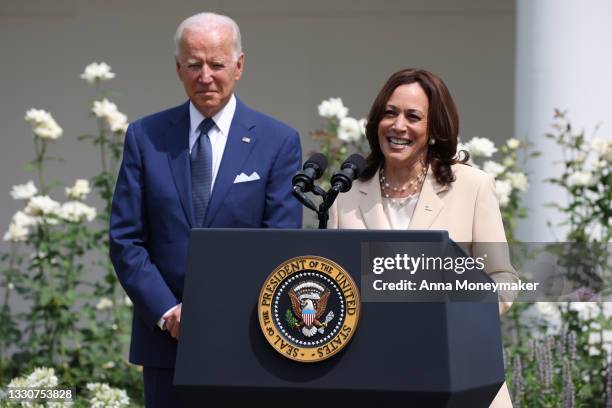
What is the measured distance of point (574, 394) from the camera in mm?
5082

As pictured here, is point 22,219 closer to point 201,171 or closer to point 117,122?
point 117,122

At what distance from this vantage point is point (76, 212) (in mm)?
6000

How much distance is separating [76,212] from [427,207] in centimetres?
301

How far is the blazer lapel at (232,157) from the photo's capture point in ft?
11.5

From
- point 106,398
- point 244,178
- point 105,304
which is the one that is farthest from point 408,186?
point 105,304

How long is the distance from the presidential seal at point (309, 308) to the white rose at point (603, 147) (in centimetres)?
344

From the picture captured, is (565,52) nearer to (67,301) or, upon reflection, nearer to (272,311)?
(67,301)

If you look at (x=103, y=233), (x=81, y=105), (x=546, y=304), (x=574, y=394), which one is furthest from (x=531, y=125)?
(x=81, y=105)

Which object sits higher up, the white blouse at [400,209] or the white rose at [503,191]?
the white rose at [503,191]

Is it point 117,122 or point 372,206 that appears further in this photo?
point 117,122

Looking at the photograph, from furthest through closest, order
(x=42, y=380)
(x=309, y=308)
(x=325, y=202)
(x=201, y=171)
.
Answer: (x=42, y=380) → (x=201, y=171) → (x=325, y=202) → (x=309, y=308)

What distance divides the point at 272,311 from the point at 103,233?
11.9ft

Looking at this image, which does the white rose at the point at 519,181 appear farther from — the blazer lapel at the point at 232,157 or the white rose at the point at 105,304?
the blazer lapel at the point at 232,157

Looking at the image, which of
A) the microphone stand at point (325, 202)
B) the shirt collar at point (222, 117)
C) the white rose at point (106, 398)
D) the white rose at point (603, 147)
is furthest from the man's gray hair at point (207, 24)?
the white rose at point (603, 147)
